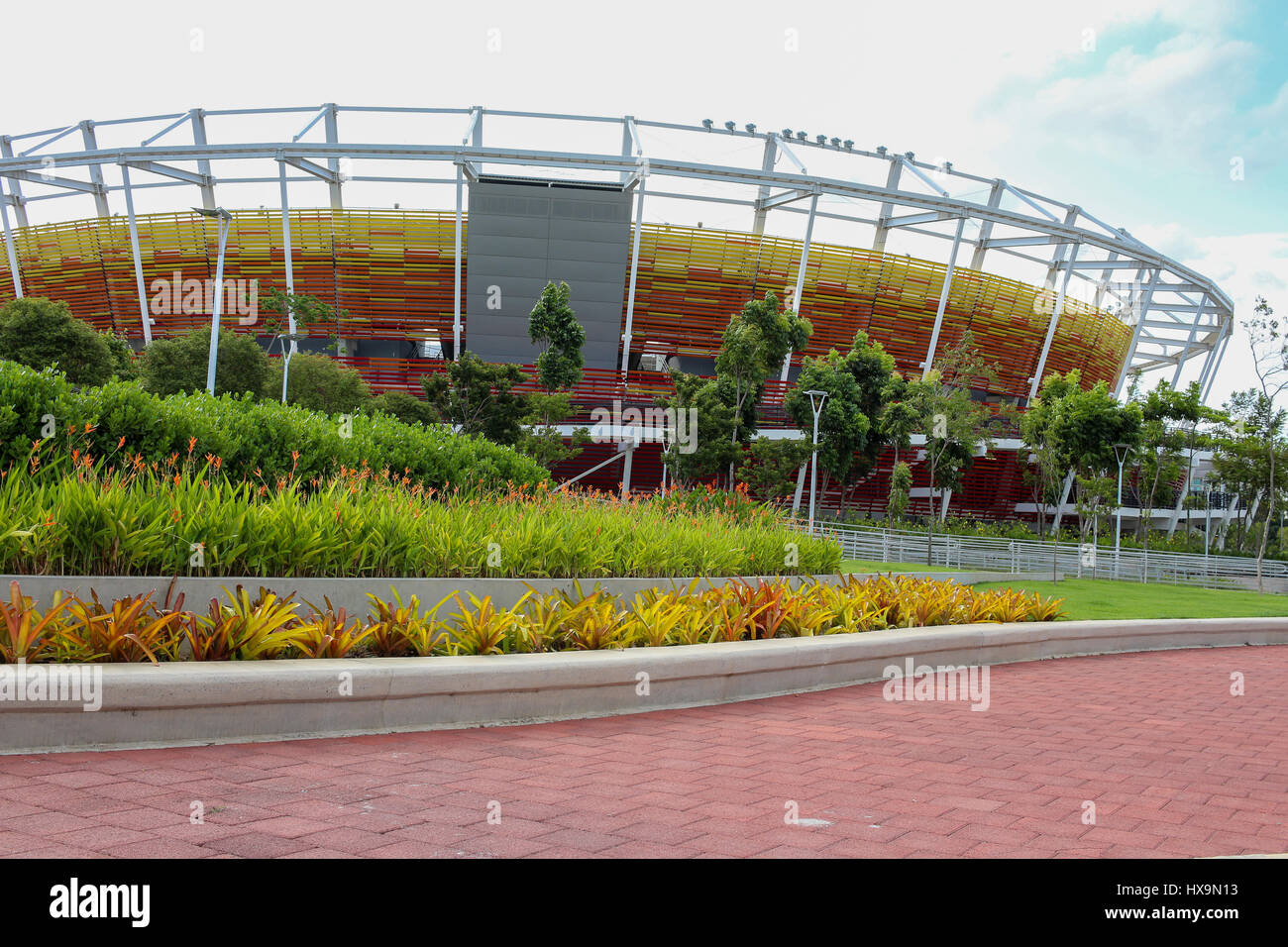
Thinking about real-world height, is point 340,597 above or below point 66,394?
below

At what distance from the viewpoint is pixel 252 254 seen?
153ft

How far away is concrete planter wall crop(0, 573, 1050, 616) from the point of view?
6.42 meters

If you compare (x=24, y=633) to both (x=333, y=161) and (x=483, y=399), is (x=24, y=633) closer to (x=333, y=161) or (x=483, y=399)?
(x=483, y=399)

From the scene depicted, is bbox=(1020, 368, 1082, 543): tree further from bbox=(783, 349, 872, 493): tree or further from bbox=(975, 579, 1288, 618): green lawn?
bbox=(975, 579, 1288, 618): green lawn

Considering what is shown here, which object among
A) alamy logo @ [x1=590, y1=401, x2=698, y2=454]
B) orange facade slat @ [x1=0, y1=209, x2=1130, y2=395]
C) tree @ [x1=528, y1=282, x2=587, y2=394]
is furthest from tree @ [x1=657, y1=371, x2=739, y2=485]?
orange facade slat @ [x1=0, y1=209, x2=1130, y2=395]

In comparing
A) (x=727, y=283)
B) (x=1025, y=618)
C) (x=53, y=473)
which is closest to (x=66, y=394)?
(x=53, y=473)

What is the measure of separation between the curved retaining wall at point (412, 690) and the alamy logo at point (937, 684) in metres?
0.27

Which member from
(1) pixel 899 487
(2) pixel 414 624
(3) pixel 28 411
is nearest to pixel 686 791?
(2) pixel 414 624

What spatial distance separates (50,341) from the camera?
33062 millimetres

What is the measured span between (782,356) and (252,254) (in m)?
27.8

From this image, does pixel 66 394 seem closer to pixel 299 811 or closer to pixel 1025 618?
pixel 299 811

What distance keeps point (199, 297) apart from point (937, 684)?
49.0 metres

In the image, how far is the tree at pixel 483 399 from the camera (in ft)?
111

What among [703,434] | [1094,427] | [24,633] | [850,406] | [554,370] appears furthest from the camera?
[850,406]
